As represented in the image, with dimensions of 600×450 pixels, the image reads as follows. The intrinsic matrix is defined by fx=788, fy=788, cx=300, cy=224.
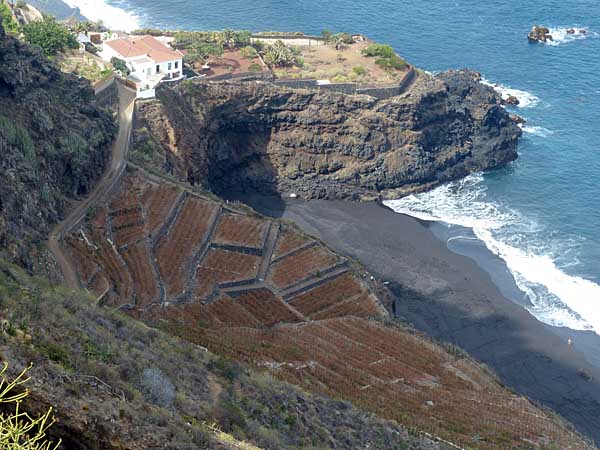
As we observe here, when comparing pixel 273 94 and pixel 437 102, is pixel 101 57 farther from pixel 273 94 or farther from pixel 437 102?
pixel 437 102

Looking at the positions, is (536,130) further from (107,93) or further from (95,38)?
(95,38)

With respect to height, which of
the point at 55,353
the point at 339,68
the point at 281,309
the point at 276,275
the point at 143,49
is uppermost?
the point at 55,353

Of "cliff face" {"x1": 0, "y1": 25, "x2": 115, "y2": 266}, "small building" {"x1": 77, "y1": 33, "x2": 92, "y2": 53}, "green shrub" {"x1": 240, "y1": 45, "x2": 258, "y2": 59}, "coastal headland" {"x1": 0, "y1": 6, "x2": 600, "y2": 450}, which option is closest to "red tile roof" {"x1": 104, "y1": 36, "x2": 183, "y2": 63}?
"coastal headland" {"x1": 0, "y1": 6, "x2": 600, "y2": 450}

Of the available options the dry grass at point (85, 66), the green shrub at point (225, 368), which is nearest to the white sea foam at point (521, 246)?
the dry grass at point (85, 66)

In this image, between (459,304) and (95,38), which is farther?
(95,38)

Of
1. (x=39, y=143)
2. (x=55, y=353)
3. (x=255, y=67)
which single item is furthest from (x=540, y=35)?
(x=55, y=353)

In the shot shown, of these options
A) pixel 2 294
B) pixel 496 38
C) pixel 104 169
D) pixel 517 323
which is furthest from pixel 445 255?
pixel 496 38

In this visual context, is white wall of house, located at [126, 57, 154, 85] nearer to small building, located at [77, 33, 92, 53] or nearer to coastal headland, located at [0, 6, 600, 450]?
coastal headland, located at [0, 6, 600, 450]
